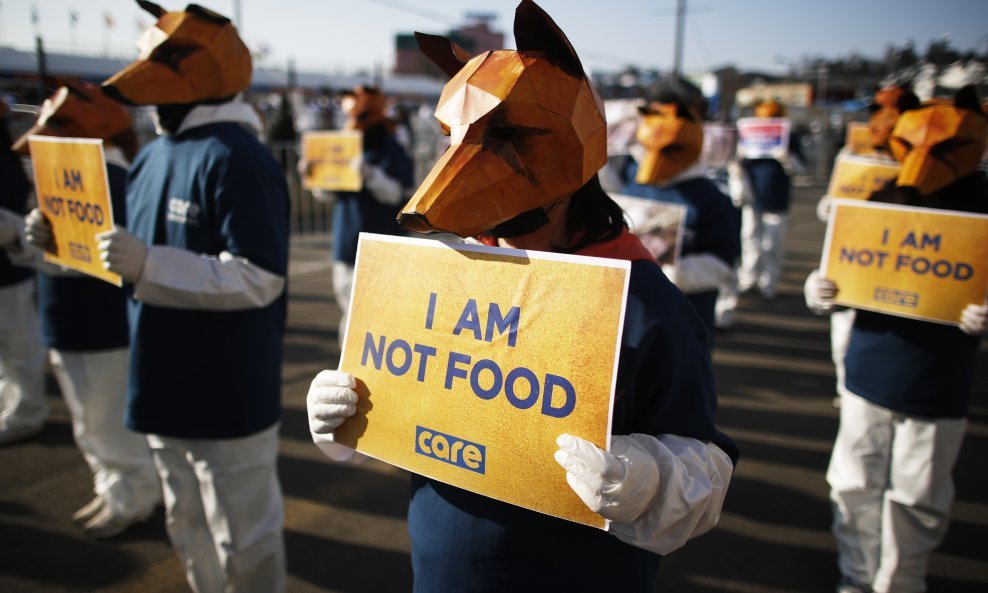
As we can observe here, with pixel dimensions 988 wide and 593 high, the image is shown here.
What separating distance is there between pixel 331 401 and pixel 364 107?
4.93 meters

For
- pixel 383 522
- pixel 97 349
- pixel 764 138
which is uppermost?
pixel 764 138

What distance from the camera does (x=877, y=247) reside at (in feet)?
8.72

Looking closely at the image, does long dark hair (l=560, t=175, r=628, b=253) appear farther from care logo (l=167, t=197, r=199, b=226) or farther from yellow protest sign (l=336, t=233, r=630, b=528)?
care logo (l=167, t=197, r=199, b=226)

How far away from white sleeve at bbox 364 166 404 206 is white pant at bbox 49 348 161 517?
8.65 feet

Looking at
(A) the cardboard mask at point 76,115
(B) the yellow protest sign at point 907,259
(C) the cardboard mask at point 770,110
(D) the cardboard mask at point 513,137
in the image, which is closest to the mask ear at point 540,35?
A: (D) the cardboard mask at point 513,137

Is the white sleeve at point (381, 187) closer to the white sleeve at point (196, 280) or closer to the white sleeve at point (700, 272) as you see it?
the white sleeve at point (700, 272)

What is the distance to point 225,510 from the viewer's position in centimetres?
242

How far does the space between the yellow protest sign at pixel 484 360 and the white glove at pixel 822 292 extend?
200 centimetres

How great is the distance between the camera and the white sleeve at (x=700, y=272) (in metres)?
3.43

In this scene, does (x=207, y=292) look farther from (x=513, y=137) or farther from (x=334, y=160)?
(x=334, y=160)

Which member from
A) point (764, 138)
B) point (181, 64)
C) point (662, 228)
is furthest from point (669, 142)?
point (764, 138)

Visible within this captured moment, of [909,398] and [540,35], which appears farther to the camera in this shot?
[909,398]

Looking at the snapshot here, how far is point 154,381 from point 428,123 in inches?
759

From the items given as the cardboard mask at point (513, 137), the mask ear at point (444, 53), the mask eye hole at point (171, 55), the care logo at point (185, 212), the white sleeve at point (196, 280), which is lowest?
the white sleeve at point (196, 280)
